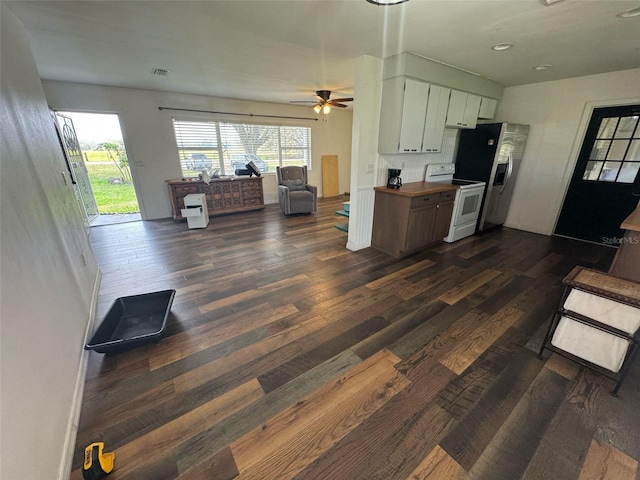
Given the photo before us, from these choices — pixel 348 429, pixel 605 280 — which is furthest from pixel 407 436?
pixel 605 280

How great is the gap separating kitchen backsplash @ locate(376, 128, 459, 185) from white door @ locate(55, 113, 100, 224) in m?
4.71

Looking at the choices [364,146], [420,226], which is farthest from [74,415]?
[420,226]

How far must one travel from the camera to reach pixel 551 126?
4.13 meters

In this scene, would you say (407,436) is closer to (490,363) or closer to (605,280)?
(490,363)

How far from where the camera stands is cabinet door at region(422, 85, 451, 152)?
3363mm

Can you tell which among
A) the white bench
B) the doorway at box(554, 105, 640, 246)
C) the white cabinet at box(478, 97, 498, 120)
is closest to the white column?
the white cabinet at box(478, 97, 498, 120)

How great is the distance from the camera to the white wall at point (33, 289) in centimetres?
99

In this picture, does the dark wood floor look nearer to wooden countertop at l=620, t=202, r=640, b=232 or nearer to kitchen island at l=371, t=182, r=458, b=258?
kitchen island at l=371, t=182, r=458, b=258

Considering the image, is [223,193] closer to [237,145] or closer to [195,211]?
[195,211]

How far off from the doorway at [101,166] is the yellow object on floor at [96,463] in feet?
16.8

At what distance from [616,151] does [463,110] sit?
2.27 meters

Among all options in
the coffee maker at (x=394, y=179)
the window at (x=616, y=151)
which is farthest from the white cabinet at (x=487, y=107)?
A: the coffee maker at (x=394, y=179)

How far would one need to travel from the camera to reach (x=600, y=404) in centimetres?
151

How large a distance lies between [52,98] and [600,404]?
24.3 feet
